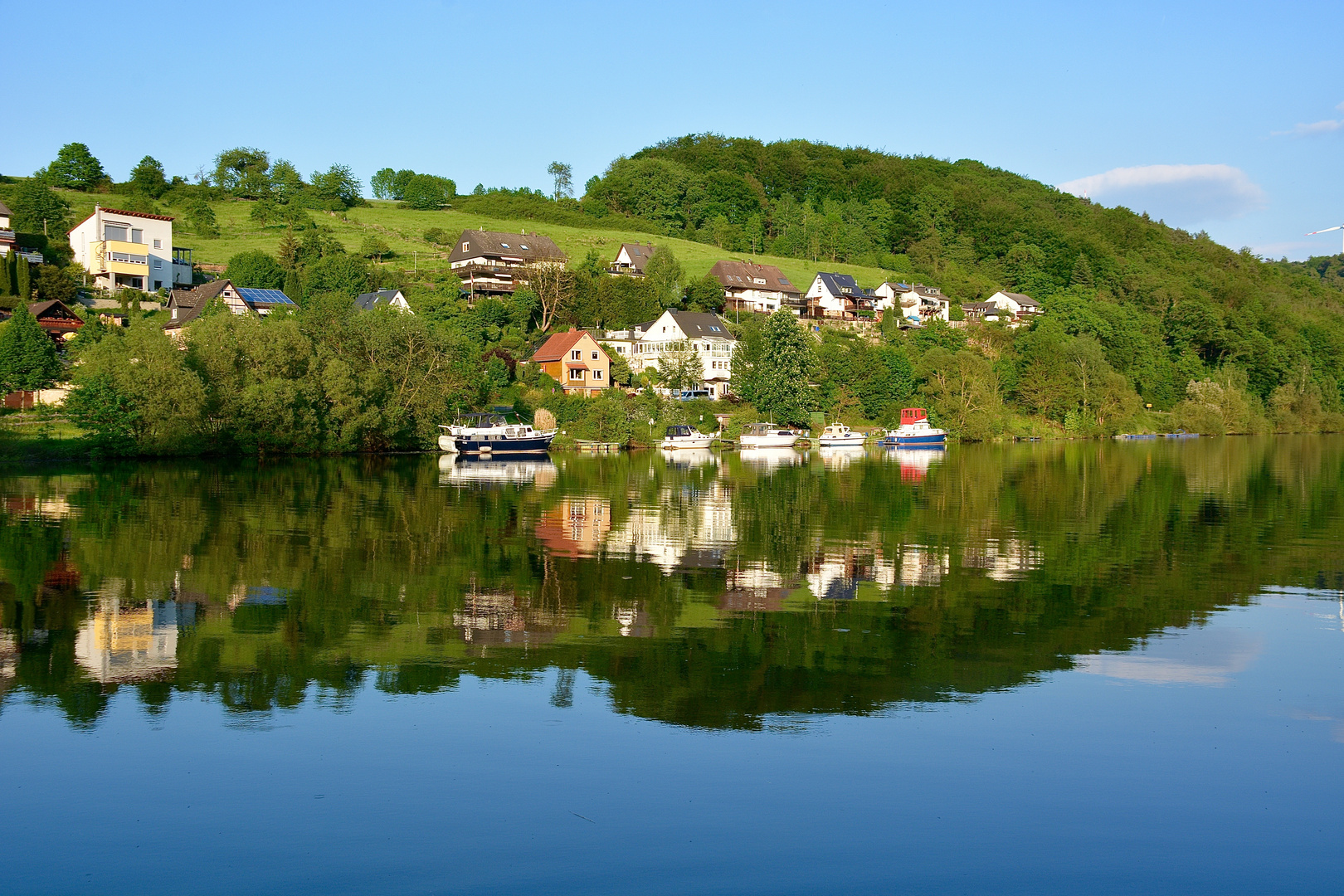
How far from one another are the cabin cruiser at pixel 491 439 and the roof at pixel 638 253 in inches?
2033

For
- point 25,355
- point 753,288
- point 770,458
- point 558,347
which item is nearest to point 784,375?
point 770,458

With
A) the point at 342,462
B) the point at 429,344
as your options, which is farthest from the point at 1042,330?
the point at 342,462

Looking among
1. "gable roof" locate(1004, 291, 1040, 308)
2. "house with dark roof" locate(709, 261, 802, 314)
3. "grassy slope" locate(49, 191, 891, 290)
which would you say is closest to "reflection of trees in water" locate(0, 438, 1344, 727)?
"grassy slope" locate(49, 191, 891, 290)

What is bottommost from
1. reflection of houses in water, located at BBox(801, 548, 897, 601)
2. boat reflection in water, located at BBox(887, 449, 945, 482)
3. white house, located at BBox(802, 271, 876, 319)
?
reflection of houses in water, located at BBox(801, 548, 897, 601)

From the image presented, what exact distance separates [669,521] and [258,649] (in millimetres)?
15537

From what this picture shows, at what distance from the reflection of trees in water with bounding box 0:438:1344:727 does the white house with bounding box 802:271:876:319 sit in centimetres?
7945

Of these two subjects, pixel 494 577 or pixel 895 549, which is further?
pixel 895 549

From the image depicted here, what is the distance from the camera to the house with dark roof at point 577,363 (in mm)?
81688

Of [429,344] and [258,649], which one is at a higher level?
[429,344]

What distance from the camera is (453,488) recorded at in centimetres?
3769

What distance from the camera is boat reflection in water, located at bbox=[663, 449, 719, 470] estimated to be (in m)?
A: 56.2

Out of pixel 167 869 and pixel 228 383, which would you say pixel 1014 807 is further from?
pixel 228 383

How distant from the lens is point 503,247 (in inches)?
4114

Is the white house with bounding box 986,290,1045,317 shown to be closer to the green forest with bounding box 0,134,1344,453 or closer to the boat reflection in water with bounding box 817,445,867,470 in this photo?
the green forest with bounding box 0,134,1344,453
